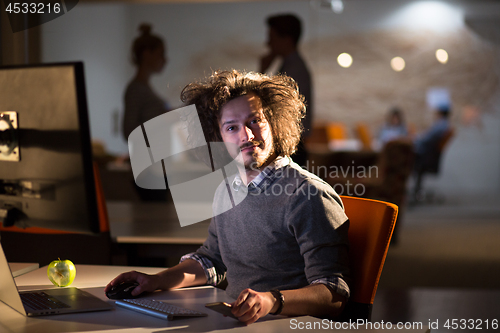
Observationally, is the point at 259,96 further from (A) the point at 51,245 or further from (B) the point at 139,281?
(A) the point at 51,245

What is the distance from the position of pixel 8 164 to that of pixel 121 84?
400 cm

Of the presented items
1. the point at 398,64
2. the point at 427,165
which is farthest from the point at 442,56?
the point at 427,165

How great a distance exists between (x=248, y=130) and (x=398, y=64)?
13.2 ft

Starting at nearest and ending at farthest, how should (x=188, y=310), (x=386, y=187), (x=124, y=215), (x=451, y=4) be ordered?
(x=188, y=310) → (x=124, y=215) → (x=386, y=187) → (x=451, y=4)

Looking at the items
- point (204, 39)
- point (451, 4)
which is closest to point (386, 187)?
point (451, 4)

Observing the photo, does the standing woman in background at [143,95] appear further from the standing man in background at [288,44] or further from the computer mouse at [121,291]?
the computer mouse at [121,291]

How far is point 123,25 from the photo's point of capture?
4891 millimetres

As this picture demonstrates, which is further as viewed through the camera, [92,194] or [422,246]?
[422,246]

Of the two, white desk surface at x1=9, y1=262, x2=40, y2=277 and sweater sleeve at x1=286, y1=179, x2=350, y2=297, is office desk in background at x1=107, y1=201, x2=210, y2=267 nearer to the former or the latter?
white desk surface at x1=9, y1=262, x2=40, y2=277

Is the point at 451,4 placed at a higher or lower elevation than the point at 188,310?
higher

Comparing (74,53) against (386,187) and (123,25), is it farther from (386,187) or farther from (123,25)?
(386,187)

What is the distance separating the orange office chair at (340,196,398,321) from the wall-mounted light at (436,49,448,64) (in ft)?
12.8

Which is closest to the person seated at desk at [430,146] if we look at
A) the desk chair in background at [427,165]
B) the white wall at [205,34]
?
the desk chair in background at [427,165]

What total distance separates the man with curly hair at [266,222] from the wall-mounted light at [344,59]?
3.82 meters
